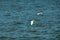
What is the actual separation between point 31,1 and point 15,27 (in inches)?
96.6

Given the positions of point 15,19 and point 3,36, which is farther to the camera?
point 15,19

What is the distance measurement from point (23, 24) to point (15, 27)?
25cm

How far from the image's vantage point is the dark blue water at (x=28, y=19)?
4.15m

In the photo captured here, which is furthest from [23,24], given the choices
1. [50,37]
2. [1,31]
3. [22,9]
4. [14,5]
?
[14,5]

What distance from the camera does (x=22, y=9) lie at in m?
5.93

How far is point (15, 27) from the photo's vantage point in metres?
4.54

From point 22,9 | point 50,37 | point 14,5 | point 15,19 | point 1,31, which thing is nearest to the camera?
point 50,37

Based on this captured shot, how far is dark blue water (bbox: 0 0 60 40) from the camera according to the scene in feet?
13.6

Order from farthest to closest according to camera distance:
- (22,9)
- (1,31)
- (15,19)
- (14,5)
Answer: (14,5), (22,9), (15,19), (1,31)

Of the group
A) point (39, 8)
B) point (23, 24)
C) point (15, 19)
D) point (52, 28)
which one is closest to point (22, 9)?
point (39, 8)

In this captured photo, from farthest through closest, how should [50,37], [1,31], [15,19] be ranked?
1. [15,19]
2. [1,31]
3. [50,37]

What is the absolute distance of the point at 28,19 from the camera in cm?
502

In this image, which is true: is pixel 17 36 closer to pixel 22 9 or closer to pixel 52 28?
pixel 52 28

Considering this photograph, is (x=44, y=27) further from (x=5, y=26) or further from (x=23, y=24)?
(x=5, y=26)
